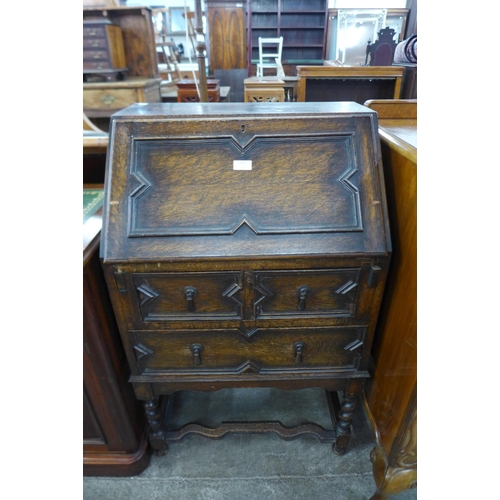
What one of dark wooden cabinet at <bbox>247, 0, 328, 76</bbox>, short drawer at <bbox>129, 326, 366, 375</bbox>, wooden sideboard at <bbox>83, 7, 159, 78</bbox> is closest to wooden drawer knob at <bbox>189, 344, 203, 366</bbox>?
short drawer at <bbox>129, 326, 366, 375</bbox>

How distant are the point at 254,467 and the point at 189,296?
0.86 meters

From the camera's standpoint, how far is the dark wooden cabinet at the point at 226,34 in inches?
215

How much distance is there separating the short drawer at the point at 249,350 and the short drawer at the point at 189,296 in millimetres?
72

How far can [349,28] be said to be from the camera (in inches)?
169

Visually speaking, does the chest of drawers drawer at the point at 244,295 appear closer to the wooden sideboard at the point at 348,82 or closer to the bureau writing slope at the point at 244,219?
the bureau writing slope at the point at 244,219

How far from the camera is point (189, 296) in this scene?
→ 0.96 m

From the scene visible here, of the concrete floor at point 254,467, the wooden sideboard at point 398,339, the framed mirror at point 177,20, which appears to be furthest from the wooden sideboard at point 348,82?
the framed mirror at point 177,20

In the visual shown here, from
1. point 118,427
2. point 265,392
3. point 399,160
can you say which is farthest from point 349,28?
point 118,427

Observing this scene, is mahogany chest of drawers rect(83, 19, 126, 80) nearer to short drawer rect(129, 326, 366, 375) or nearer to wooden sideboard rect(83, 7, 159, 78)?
wooden sideboard rect(83, 7, 159, 78)

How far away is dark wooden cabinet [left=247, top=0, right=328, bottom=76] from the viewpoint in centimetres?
577

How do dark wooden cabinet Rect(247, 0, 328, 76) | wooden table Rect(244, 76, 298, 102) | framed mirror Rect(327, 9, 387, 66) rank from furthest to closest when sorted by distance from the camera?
dark wooden cabinet Rect(247, 0, 328, 76)
framed mirror Rect(327, 9, 387, 66)
wooden table Rect(244, 76, 298, 102)

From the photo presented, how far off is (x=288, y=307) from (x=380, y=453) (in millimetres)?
637

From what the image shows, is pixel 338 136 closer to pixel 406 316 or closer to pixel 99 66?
pixel 406 316

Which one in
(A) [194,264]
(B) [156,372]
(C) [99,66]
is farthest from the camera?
(C) [99,66]
